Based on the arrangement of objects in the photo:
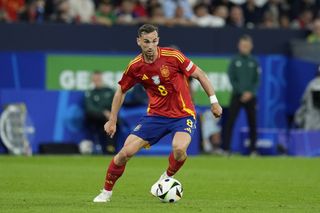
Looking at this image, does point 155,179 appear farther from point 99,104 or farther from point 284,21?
point 284,21

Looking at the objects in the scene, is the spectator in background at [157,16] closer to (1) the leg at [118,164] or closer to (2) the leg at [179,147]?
(2) the leg at [179,147]

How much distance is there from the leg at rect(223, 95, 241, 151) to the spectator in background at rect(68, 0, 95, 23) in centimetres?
438

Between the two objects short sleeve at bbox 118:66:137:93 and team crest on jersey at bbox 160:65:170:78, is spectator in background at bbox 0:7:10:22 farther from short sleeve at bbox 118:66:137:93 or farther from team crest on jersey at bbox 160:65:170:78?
team crest on jersey at bbox 160:65:170:78

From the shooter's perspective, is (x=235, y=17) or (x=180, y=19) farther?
(x=235, y=17)

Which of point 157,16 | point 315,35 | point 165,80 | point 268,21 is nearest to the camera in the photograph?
point 165,80

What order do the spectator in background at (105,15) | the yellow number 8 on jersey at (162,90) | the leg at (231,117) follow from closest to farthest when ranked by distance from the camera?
the yellow number 8 on jersey at (162,90), the leg at (231,117), the spectator in background at (105,15)

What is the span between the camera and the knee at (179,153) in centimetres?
1240

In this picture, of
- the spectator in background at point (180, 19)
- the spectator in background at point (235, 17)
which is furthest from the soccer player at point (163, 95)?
the spectator in background at point (235, 17)

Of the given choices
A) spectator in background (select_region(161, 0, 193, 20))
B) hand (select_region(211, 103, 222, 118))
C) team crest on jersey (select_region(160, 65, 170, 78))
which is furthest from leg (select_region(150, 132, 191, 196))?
spectator in background (select_region(161, 0, 193, 20))

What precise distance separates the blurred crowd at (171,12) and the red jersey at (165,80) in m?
11.2

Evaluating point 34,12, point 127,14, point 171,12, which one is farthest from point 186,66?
point 171,12

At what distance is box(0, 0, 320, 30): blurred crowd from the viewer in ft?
79.3

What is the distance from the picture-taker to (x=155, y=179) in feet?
53.9

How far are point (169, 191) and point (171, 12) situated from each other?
14.4 meters
